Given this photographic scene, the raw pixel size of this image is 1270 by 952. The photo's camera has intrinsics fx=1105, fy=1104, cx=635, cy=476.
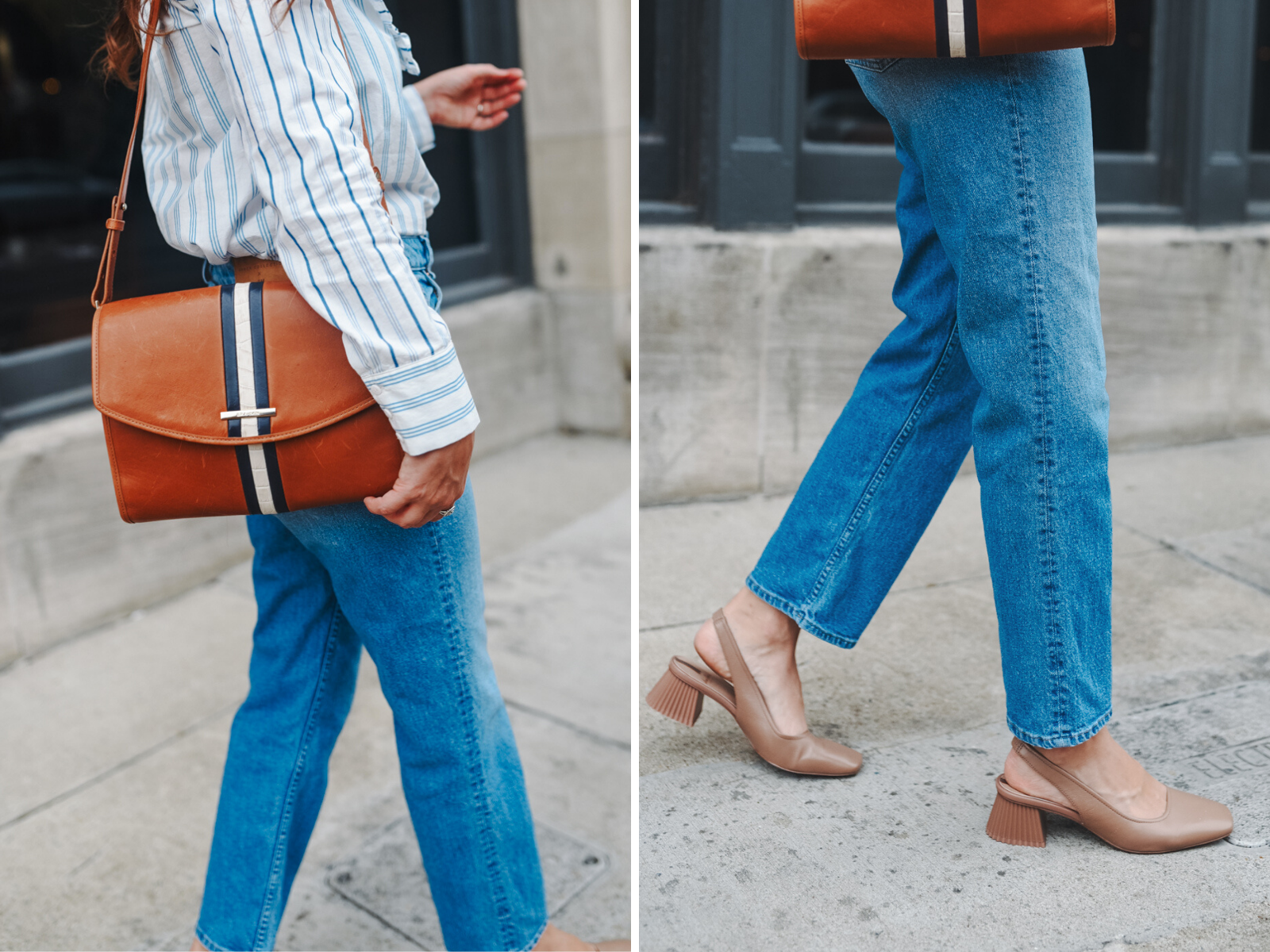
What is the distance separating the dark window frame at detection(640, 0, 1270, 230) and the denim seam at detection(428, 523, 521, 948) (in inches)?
89.0

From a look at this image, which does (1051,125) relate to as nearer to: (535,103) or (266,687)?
(266,687)

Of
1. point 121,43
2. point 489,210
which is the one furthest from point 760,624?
point 489,210

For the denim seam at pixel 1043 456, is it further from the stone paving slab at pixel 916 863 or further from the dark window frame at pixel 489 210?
the dark window frame at pixel 489 210

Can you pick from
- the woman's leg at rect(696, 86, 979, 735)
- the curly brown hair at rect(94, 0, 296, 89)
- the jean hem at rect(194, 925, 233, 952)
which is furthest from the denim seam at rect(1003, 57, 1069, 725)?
the jean hem at rect(194, 925, 233, 952)

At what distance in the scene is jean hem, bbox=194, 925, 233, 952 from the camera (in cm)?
175

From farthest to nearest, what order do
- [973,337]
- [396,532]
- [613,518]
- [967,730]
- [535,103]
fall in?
[535,103], [613,518], [967,730], [973,337], [396,532]

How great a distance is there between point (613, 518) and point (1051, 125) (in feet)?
8.67

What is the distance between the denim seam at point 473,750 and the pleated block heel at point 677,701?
0.57 metres

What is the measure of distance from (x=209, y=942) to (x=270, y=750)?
32 centimetres

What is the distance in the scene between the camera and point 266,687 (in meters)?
1.77

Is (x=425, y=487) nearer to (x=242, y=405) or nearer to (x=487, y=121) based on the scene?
(x=242, y=405)

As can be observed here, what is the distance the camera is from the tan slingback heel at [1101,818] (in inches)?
71.2

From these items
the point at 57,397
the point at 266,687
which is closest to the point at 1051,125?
the point at 266,687

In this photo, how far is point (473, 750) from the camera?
166 cm
